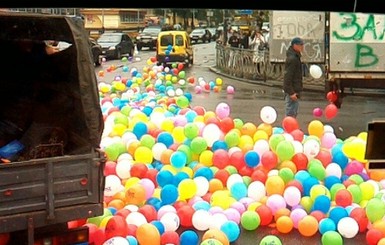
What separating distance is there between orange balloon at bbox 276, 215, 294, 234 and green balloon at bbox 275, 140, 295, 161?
3.53 feet

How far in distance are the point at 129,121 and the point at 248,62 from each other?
12832 millimetres

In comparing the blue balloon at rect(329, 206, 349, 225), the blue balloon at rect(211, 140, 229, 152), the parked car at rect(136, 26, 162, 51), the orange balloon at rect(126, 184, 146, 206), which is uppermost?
the parked car at rect(136, 26, 162, 51)

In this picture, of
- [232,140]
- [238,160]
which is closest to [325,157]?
[238,160]

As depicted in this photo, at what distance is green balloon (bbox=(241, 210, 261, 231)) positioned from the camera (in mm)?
5836

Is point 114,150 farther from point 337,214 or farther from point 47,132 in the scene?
point 337,214

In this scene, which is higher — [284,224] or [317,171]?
[317,171]

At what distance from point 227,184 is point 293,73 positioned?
393cm

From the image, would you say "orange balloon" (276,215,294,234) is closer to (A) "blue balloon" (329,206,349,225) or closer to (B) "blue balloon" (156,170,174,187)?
(A) "blue balloon" (329,206,349,225)

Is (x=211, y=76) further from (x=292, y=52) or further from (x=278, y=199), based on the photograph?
(x=278, y=199)

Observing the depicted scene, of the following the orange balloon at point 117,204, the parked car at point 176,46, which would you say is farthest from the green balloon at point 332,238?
the parked car at point 176,46

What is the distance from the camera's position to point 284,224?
5836mm

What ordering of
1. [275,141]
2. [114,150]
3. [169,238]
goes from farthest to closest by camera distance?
1. [114,150]
2. [275,141]
3. [169,238]

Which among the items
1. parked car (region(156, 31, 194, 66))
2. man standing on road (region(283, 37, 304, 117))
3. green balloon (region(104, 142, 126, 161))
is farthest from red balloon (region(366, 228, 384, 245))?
parked car (region(156, 31, 194, 66))

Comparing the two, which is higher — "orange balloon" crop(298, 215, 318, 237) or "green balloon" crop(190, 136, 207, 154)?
"green balloon" crop(190, 136, 207, 154)
